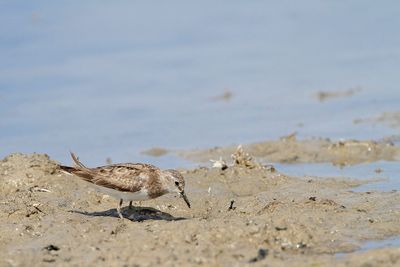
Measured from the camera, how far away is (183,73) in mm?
22766

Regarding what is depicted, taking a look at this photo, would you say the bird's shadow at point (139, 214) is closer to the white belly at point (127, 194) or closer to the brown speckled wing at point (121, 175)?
the white belly at point (127, 194)

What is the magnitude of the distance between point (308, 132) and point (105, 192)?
21.3 feet

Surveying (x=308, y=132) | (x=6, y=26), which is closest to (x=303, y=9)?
(x=6, y=26)

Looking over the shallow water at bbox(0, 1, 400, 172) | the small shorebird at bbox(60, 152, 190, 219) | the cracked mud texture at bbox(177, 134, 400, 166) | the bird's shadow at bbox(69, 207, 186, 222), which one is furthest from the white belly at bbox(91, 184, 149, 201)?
the cracked mud texture at bbox(177, 134, 400, 166)

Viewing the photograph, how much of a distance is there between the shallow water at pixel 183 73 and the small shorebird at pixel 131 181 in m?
4.11

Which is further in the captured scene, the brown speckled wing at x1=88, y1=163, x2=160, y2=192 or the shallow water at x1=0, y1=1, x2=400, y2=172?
the shallow water at x1=0, y1=1, x2=400, y2=172

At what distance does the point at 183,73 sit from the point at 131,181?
9.87m

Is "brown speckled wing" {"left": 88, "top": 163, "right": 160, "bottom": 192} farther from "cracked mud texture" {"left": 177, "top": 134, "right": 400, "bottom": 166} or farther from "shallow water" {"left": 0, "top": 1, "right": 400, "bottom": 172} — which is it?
"cracked mud texture" {"left": 177, "top": 134, "right": 400, "bottom": 166}

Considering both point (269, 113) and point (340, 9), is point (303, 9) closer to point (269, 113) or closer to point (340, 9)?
point (340, 9)

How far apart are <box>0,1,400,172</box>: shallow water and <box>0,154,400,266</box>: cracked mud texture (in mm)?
2712

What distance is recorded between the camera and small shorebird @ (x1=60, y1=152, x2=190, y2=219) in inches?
514

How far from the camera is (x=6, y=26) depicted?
25.7m

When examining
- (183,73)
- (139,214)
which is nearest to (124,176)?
(139,214)

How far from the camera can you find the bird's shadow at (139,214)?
43.4 feet
